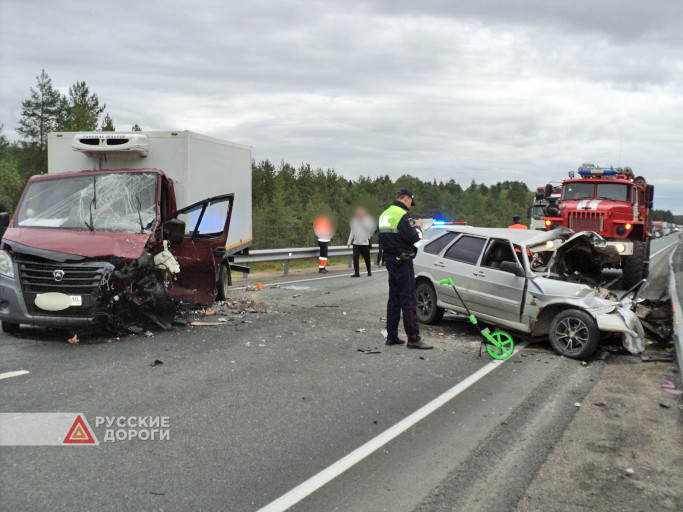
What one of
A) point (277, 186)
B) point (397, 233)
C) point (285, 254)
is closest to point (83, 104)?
point (277, 186)

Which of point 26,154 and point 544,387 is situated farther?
point 26,154

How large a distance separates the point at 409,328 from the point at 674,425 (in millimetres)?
3377

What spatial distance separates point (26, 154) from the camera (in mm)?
54938

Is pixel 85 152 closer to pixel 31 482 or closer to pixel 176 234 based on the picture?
pixel 176 234

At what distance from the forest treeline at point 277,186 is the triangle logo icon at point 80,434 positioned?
30.3m

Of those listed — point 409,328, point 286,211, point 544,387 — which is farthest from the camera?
point 286,211

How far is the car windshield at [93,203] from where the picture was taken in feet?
26.7

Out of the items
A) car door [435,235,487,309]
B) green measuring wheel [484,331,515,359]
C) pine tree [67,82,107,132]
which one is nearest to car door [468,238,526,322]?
car door [435,235,487,309]

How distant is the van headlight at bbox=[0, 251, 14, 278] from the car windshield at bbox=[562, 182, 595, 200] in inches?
540

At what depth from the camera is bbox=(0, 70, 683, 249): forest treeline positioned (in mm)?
50719

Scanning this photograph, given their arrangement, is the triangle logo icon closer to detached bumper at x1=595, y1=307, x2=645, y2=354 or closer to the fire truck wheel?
detached bumper at x1=595, y1=307, x2=645, y2=354

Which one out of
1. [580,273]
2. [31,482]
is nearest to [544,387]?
[580,273]

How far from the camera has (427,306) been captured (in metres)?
9.62

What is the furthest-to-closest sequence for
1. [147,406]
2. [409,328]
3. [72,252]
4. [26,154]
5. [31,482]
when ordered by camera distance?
[26,154] → [409,328] → [72,252] → [147,406] → [31,482]
